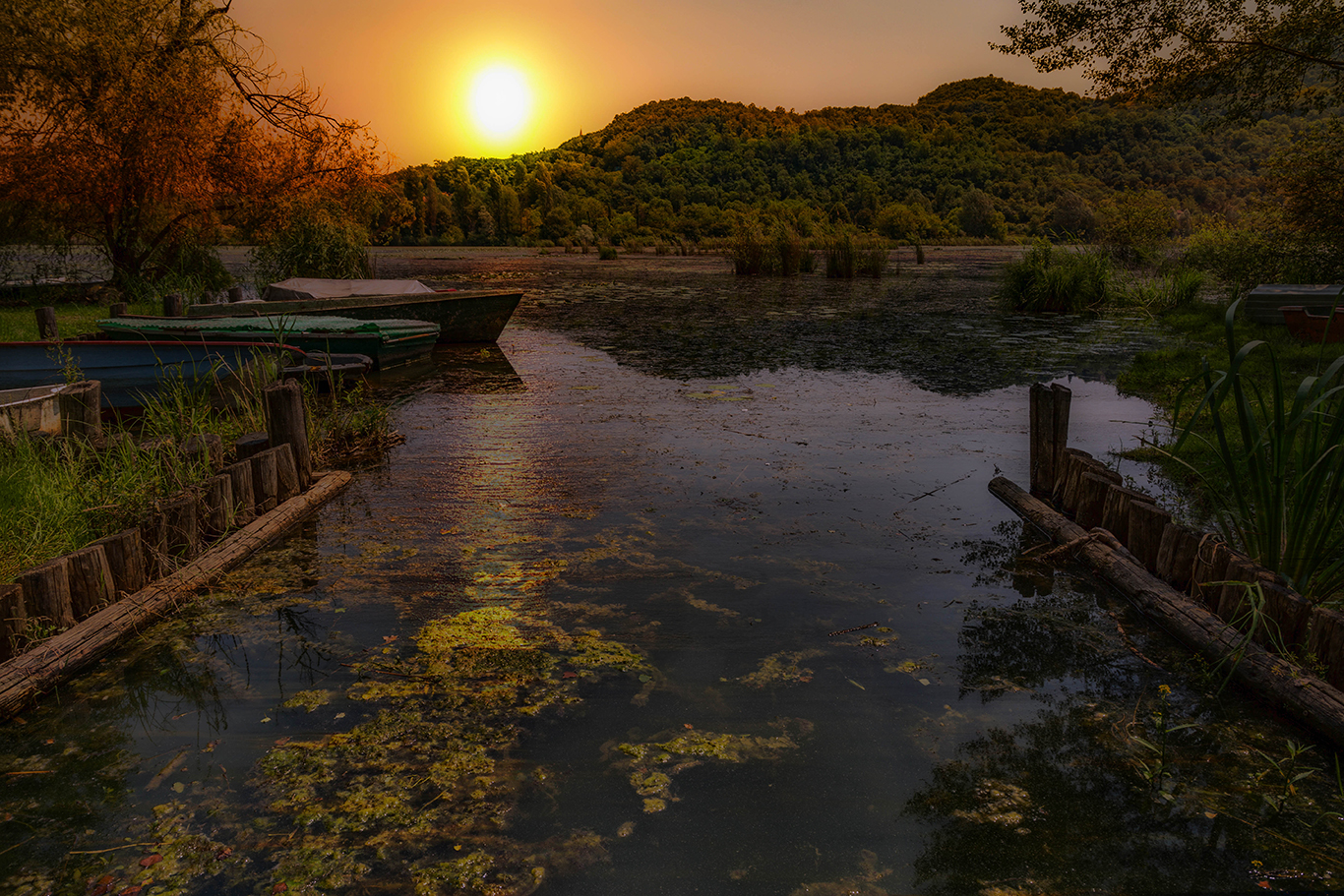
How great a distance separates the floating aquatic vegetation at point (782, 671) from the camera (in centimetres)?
408

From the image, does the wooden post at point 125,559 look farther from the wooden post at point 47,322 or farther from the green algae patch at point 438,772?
the wooden post at point 47,322

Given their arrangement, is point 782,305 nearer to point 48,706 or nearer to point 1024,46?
point 1024,46

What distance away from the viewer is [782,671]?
4180 millimetres

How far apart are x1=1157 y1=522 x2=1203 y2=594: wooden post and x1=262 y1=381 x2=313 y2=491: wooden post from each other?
6.10m

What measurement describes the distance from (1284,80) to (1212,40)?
1.55 meters

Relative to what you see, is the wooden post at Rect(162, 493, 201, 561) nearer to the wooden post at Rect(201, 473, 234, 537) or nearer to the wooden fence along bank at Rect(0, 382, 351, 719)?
the wooden fence along bank at Rect(0, 382, 351, 719)

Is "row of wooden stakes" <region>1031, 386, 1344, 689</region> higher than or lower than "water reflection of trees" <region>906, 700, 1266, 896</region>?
higher

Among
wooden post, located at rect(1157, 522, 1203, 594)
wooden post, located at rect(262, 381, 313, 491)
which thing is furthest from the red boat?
wooden post, located at rect(262, 381, 313, 491)

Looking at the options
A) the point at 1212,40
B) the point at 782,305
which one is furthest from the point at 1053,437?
the point at 782,305

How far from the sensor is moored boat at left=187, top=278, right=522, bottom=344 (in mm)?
13906

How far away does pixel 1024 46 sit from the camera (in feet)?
43.5

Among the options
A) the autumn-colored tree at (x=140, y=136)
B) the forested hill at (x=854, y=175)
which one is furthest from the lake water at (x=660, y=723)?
the forested hill at (x=854, y=175)

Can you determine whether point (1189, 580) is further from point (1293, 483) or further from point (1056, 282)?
point (1056, 282)

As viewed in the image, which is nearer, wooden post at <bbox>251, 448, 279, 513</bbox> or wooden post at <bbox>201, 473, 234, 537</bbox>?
wooden post at <bbox>201, 473, 234, 537</bbox>
